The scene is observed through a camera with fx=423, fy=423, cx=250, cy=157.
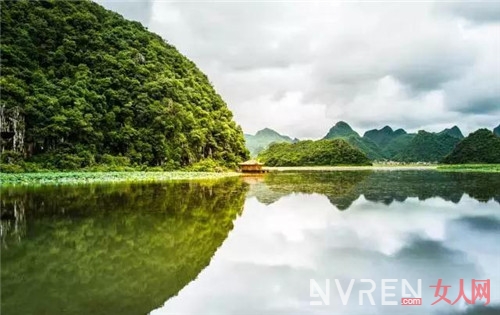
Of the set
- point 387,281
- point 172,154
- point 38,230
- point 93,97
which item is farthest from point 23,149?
point 387,281

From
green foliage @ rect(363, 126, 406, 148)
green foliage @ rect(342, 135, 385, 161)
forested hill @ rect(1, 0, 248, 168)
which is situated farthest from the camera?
green foliage @ rect(363, 126, 406, 148)

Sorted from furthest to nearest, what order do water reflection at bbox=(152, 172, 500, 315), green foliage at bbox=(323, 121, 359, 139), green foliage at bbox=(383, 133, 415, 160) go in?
green foliage at bbox=(323, 121, 359, 139) → green foliage at bbox=(383, 133, 415, 160) → water reflection at bbox=(152, 172, 500, 315)

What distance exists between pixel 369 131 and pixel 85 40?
140 meters

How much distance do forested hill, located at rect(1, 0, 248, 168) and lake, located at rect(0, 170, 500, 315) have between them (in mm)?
15284

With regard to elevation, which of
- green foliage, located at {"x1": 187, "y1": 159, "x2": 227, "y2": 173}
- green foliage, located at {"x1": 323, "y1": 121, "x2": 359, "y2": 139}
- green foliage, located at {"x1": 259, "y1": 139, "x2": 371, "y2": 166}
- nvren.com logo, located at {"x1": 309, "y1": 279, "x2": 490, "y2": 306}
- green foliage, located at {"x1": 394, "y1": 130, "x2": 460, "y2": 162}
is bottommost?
nvren.com logo, located at {"x1": 309, "y1": 279, "x2": 490, "y2": 306}

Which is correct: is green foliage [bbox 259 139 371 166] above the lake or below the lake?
above

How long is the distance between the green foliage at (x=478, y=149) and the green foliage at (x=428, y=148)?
36.2 m

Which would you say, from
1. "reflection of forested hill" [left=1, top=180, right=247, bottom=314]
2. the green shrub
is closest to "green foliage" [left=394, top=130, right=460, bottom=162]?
the green shrub

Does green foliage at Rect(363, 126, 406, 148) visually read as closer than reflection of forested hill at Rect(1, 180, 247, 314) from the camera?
No

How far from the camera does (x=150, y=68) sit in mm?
36344

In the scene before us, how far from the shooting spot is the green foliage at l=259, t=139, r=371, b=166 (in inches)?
2709

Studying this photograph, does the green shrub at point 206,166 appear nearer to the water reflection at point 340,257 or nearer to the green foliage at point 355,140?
the water reflection at point 340,257

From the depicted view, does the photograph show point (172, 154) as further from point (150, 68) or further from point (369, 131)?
point (369, 131)

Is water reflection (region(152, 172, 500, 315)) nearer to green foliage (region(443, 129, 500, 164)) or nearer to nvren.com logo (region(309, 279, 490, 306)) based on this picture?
nvren.com logo (region(309, 279, 490, 306))
